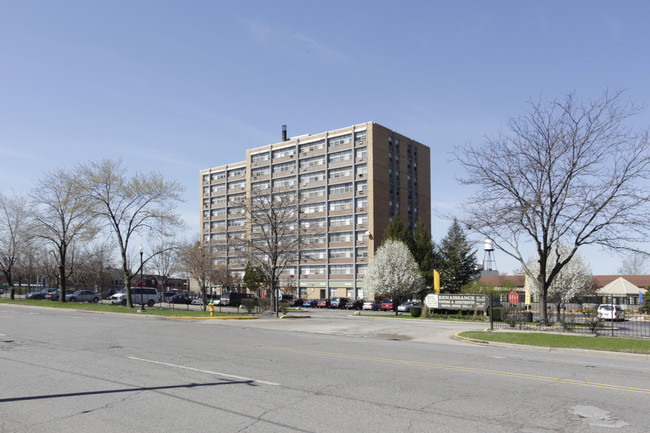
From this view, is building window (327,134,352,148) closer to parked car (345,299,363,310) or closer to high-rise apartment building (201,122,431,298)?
high-rise apartment building (201,122,431,298)

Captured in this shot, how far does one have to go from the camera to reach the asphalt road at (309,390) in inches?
268

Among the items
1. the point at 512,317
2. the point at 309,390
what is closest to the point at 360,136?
the point at 512,317

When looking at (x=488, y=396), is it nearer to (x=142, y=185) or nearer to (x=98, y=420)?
(x=98, y=420)

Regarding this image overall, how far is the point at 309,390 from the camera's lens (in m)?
8.90

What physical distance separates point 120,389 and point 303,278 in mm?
85926

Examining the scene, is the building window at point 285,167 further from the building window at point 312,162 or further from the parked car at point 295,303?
the parked car at point 295,303

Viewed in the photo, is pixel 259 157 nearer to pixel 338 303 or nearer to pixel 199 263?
pixel 338 303

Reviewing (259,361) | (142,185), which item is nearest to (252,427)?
(259,361)

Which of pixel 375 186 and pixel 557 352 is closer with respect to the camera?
pixel 557 352

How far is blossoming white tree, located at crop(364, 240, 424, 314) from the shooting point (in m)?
58.5

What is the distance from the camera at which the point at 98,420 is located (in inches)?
271

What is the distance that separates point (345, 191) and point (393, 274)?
109 ft

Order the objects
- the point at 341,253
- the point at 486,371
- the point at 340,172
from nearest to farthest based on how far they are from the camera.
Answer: the point at 486,371
the point at 341,253
the point at 340,172

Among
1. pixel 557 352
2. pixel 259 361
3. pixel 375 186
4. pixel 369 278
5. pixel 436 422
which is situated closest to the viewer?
pixel 436 422
